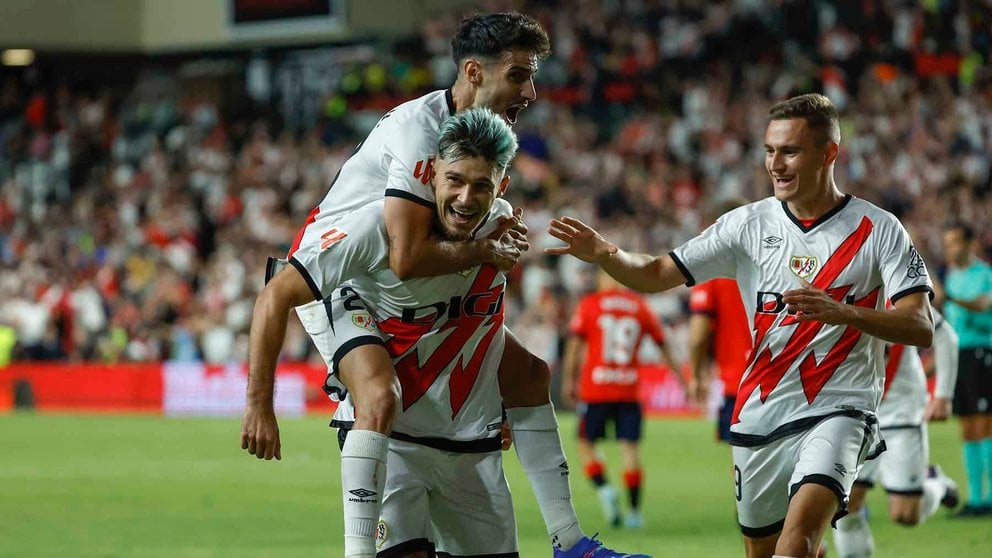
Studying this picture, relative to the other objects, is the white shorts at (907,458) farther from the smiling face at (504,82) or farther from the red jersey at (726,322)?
the smiling face at (504,82)

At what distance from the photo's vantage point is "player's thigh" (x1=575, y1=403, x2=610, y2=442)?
1252 centimetres

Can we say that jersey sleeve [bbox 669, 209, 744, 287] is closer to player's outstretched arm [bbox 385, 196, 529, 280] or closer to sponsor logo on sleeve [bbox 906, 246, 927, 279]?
sponsor logo on sleeve [bbox 906, 246, 927, 279]

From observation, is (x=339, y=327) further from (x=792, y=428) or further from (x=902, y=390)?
(x=902, y=390)

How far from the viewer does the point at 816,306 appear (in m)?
5.97

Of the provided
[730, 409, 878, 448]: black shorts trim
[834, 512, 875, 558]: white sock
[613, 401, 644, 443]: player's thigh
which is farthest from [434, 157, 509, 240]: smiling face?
[613, 401, 644, 443]: player's thigh

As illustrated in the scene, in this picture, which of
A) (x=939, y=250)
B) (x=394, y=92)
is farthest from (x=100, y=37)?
(x=939, y=250)

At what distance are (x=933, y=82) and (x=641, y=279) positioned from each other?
60.4 feet

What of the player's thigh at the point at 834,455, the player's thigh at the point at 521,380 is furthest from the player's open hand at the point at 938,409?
the player's thigh at the point at 521,380

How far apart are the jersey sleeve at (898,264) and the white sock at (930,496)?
357 centimetres

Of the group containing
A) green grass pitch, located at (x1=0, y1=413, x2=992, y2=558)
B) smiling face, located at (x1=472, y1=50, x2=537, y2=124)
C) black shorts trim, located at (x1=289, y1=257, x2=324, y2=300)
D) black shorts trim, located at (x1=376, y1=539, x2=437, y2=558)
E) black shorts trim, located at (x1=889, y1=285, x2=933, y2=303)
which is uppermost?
smiling face, located at (x1=472, y1=50, x2=537, y2=124)

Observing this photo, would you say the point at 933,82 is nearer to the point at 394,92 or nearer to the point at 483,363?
the point at 394,92

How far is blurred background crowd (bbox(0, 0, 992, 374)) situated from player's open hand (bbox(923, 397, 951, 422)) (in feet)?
34.4

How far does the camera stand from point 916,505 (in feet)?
31.2

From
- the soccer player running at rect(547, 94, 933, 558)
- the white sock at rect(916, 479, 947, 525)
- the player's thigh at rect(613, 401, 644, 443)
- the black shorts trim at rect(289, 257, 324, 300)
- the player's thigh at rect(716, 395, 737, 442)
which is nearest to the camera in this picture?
the black shorts trim at rect(289, 257, 324, 300)
